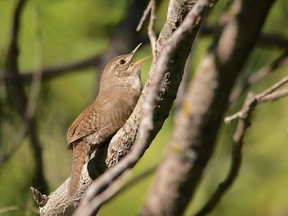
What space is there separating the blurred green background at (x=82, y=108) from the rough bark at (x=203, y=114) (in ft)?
5.32

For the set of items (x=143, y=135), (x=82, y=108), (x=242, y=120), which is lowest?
(x=82, y=108)

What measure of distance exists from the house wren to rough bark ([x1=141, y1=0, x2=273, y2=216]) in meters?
0.75

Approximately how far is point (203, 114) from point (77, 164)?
1093 millimetres

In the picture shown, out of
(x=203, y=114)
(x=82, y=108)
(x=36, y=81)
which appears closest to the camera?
(x=203, y=114)

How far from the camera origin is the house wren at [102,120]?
10.4 ft

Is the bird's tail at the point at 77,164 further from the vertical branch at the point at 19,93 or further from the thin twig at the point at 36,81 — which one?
the thin twig at the point at 36,81

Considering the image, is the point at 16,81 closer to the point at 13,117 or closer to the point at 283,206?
the point at 13,117

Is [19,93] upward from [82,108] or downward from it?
upward

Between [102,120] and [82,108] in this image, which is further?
[82,108]

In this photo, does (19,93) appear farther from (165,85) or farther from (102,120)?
(165,85)

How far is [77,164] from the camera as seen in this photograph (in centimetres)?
315

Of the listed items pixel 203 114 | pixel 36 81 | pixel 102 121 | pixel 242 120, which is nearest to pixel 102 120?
pixel 102 121

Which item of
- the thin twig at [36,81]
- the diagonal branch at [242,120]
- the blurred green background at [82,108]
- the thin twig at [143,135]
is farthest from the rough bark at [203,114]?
Answer: the thin twig at [36,81]

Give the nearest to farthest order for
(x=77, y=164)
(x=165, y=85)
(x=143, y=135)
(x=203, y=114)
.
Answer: (x=143, y=135) → (x=203, y=114) → (x=165, y=85) → (x=77, y=164)
